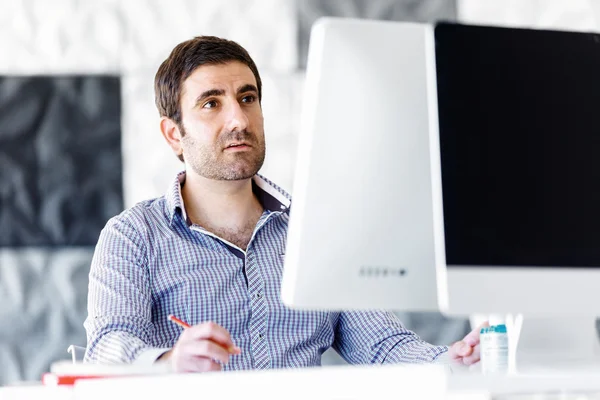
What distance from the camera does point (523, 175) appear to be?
1.22 metres

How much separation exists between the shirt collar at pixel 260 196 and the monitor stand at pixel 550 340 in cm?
112

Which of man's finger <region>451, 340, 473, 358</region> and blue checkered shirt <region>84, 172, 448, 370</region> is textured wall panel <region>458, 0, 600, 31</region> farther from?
man's finger <region>451, 340, 473, 358</region>

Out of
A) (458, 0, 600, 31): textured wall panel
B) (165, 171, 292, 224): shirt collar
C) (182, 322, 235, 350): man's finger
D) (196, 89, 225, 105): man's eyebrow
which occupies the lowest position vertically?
(182, 322, 235, 350): man's finger

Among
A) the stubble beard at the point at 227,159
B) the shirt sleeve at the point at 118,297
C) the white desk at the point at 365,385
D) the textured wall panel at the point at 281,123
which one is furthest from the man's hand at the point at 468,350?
the textured wall panel at the point at 281,123

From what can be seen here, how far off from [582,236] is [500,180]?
157 mm

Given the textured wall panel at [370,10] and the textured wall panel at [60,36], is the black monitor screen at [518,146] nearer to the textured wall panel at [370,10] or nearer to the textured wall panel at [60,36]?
the textured wall panel at [370,10]

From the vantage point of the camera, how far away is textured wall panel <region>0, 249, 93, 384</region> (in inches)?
109

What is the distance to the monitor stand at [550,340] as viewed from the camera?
126 centimetres

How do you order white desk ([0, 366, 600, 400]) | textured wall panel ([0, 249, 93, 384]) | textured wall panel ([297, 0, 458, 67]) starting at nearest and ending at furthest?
white desk ([0, 366, 600, 400]) < textured wall panel ([0, 249, 93, 384]) < textured wall panel ([297, 0, 458, 67])

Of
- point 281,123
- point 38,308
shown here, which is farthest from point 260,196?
point 38,308

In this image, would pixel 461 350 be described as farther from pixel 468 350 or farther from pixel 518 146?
pixel 518 146

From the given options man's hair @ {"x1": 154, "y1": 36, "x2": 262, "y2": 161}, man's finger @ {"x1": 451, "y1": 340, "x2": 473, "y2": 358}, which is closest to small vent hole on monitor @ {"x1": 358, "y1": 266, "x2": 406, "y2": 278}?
man's finger @ {"x1": 451, "y1": 340, "x2": 473, "y2": 358}

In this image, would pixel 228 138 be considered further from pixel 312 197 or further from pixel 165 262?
pixel 312 197

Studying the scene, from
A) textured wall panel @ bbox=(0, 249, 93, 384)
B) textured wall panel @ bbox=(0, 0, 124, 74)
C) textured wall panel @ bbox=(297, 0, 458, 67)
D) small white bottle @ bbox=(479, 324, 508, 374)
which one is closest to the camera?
small white bottle @ bbox=(479, 324, 508, 374)
